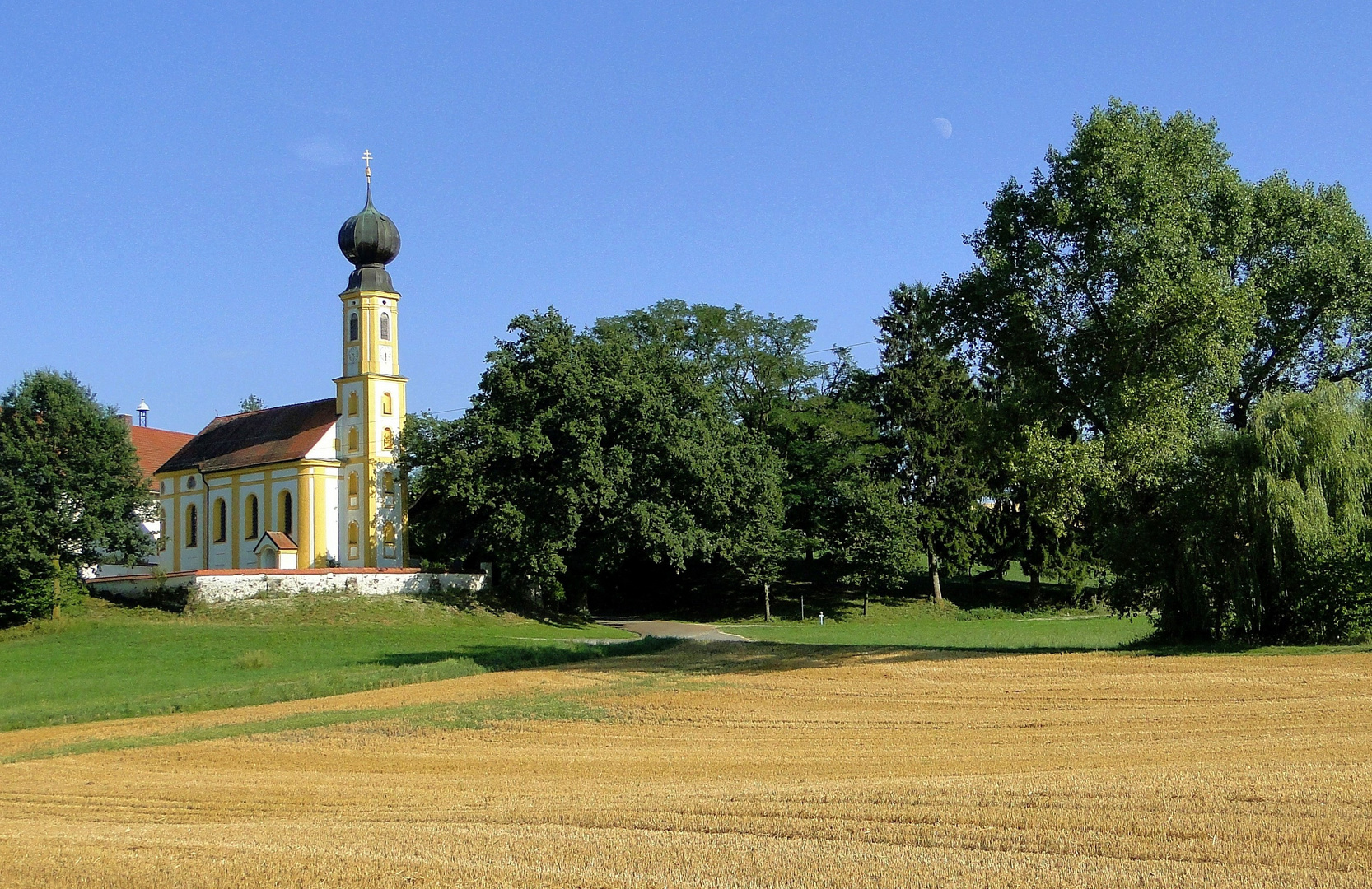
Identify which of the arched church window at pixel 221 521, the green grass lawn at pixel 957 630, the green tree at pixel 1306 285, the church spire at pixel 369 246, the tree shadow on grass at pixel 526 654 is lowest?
the green grass lawn at pixel 957 630

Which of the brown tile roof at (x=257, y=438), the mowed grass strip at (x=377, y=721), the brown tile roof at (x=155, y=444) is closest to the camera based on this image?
the mowed grass strip at (x=377, y=721)

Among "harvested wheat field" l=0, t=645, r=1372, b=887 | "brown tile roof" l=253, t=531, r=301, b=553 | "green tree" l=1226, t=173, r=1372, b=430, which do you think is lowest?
"harvested wheat field" l=0, t=645, r=1372, b=887

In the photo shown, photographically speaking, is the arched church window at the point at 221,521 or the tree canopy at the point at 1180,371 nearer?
the tree canopy at the point at 1180,371

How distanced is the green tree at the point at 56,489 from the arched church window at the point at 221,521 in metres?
17.3

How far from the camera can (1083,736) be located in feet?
56.4

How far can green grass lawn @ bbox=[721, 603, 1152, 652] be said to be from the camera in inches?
1421

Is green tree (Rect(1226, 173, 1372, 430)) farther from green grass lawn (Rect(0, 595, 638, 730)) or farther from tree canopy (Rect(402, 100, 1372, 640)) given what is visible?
green grass lawn (Rect(0, 595, 638, 730))

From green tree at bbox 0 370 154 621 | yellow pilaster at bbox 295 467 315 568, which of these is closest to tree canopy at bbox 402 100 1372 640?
green tree at bbox 0 370 154 621

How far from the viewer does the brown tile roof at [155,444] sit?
78.9 metres

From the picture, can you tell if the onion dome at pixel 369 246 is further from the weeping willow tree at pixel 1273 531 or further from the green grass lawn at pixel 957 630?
the weeping willow tree at pixel 1273 531

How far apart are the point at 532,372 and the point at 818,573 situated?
2185cm

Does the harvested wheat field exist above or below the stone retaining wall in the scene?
below

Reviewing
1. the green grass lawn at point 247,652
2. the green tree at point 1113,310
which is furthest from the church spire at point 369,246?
the green tree at point 1113,310

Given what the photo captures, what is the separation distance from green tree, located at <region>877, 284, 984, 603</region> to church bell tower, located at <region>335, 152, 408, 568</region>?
2479 cm
